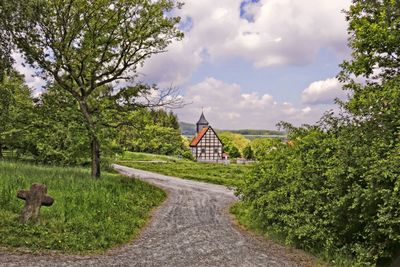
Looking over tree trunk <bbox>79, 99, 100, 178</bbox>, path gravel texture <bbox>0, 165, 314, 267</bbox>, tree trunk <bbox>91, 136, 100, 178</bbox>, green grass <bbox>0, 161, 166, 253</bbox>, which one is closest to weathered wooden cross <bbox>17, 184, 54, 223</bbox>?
green grass <bbox>0, 161, 166, 253</bbox>

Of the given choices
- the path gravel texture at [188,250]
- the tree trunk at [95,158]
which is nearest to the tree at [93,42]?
the tree trunk at [95,158]

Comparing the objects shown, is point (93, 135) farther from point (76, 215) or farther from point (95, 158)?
point (76, 215)

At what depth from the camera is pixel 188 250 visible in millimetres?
8805

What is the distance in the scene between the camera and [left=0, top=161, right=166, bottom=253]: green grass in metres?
8.50

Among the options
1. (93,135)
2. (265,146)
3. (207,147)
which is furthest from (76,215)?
(207,147)

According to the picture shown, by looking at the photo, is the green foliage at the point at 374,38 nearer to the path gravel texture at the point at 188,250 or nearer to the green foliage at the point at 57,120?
the path gravel texture at the point at 188,250

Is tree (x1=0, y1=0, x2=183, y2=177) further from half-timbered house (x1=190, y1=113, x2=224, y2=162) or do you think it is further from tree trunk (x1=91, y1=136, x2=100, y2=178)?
half-timbered house (x1=190, y1=113, x2=224, y2=162)

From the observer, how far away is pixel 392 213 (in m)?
6.54

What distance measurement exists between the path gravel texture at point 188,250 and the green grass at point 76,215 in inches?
19.5

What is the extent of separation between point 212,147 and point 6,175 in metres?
65.5

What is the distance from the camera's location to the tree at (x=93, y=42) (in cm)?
1625

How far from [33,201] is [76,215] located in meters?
1.43

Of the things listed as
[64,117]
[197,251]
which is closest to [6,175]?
[64,117]

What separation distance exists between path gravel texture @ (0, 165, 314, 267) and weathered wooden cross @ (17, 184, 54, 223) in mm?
1630
